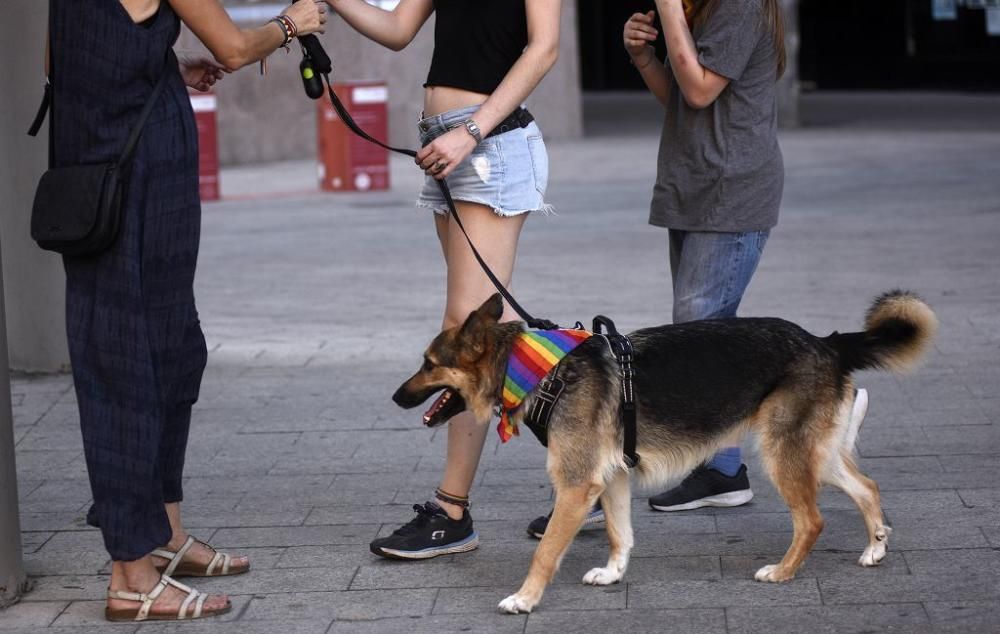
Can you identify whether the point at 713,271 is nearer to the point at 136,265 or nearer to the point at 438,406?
the point at 438,406

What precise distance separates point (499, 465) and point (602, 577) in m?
1.49

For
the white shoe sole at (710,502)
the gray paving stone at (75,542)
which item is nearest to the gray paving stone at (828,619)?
the white shoe sole at (710,502)

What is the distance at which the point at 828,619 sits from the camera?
13.7 ft

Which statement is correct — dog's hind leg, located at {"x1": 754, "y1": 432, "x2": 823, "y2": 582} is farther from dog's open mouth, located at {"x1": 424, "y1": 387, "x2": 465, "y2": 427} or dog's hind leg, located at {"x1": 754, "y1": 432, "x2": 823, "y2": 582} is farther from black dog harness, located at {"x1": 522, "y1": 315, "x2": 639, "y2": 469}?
dog's open mouth, located at {"x1": 424, "y1": 387, "x2": 465, "y2": 427}

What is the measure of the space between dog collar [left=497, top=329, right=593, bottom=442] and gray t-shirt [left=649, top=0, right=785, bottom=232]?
0.82 metres

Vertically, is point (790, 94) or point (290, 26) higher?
point (290, 26)

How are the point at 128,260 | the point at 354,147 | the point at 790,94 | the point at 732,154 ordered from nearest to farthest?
the point at 128,260 < the point at 732,154 < the point at 354,147 < the point at 790,94

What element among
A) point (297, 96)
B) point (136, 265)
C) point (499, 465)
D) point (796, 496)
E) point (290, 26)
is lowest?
point (499, 465)

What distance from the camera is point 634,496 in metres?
5.60

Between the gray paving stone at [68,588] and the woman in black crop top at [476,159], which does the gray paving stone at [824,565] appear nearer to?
the woman in black crop top at [476,159]

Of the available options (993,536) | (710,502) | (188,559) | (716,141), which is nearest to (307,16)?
(716,141)

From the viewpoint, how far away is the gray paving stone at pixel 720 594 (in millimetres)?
4359

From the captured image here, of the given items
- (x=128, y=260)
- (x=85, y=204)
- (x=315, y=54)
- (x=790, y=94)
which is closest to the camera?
(x=85, y=204)

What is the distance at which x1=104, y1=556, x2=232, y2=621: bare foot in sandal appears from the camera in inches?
173
